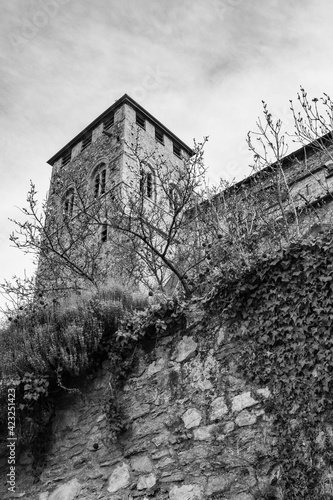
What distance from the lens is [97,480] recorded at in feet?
15.1

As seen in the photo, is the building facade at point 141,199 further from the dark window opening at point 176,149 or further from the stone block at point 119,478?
the stone block at point 119,478

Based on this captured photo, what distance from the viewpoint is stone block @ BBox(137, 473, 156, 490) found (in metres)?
4.25

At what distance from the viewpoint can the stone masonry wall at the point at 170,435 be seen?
3.88m

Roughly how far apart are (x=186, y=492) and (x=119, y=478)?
80 centimetres

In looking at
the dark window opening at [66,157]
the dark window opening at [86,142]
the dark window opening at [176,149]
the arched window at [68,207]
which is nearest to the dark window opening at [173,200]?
the arched window at [68,207]

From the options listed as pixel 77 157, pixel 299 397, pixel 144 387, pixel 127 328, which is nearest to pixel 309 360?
pixel 299 397

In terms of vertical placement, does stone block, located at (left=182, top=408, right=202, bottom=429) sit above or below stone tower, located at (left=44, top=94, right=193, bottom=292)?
below

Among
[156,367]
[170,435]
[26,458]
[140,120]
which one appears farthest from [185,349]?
[140,120]

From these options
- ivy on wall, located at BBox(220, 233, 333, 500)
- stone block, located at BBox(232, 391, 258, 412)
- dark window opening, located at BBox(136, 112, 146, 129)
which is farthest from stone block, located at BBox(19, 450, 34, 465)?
dark window opening, located at BBox(136, 112, 146, 129)

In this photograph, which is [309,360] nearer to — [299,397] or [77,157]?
[299,397]

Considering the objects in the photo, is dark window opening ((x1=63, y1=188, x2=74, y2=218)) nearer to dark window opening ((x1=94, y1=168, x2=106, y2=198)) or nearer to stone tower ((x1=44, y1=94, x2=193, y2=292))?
stone tower ((x1=44, y1=94, x2=193, y2=292))

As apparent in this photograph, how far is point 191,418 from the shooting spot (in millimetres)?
4348

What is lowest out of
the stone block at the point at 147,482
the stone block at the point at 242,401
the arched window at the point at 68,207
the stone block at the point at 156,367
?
the stone block at the point at 147,482

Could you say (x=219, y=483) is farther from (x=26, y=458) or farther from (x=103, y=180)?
(x=103, y=180)
